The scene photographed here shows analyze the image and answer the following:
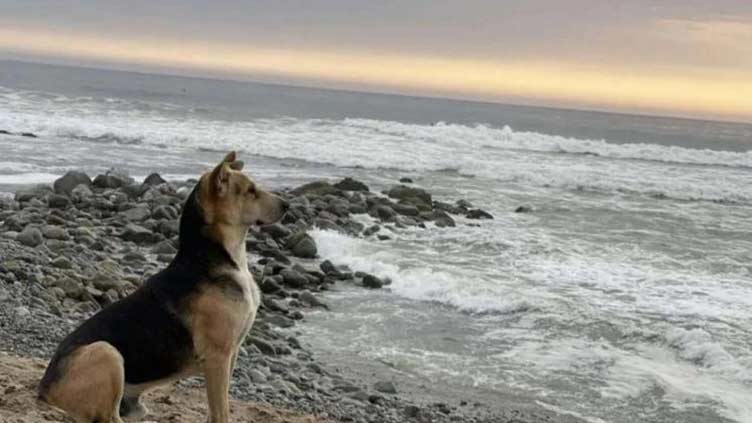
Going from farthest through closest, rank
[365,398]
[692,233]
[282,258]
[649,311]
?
1. [692,233]
2. [282,258]
3. [649,311]
4. [365,398]

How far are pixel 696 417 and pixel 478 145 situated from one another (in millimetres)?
35992

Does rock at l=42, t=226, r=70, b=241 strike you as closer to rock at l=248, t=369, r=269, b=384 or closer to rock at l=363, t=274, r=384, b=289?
rock at l=363, t=274, r=384, b=289

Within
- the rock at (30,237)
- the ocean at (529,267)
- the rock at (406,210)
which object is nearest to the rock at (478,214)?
the ocean at (529,267)

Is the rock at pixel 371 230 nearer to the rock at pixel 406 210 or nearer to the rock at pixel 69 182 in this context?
the rock at pixel 406 210

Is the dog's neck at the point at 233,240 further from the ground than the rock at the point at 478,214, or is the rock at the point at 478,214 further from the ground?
the dog's neck at the point at 233,240

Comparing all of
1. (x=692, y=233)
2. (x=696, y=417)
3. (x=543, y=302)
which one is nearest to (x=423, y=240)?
(x=543, y=302)

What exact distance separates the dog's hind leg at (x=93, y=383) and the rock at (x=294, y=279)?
7.01 m

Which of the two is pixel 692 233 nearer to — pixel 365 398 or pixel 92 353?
pixel 365 398

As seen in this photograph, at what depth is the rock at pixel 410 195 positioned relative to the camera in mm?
20078

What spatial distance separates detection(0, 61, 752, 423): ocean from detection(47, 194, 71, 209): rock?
2741mm

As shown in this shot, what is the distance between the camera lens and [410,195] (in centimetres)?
2059

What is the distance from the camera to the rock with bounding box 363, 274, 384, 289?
1202 centimetres

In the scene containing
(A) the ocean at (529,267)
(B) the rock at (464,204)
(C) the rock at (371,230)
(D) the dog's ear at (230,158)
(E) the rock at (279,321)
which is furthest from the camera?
(B) the rock at (464,204)

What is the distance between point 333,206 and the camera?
18.0 meters
